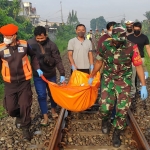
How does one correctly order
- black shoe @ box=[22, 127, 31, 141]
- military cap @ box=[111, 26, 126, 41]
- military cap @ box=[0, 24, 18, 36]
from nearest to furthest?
military cap @ box=[111, 26, 126, 41] → military cap @ box=[0, 24, 18, 36] → black shoe @ box=[22, 127, 31, 141]

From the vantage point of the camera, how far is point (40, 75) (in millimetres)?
4340

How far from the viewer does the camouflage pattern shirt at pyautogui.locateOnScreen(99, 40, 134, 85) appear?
12.2 feet

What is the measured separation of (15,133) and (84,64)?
6.93 ft

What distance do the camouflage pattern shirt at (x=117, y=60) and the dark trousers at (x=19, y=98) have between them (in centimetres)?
145

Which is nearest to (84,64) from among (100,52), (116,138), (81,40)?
(81,40)

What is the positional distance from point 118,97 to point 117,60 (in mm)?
639

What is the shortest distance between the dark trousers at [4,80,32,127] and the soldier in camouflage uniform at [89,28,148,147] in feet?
4.28

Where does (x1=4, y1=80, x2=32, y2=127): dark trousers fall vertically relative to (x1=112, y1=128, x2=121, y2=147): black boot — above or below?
above

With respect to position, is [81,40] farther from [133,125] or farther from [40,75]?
[133,125]

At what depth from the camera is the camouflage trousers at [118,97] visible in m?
3.89

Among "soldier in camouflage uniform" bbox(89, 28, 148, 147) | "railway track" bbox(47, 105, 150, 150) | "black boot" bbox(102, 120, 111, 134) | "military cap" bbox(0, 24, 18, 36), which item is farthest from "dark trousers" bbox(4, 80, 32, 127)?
"black boot" bbox(102, 120, 111, 134)

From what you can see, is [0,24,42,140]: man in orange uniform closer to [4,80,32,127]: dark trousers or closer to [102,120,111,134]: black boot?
[4,80,32,127]: dark trousers

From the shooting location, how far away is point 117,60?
3.76 m

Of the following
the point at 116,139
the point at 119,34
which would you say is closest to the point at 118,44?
the point at 119,34
